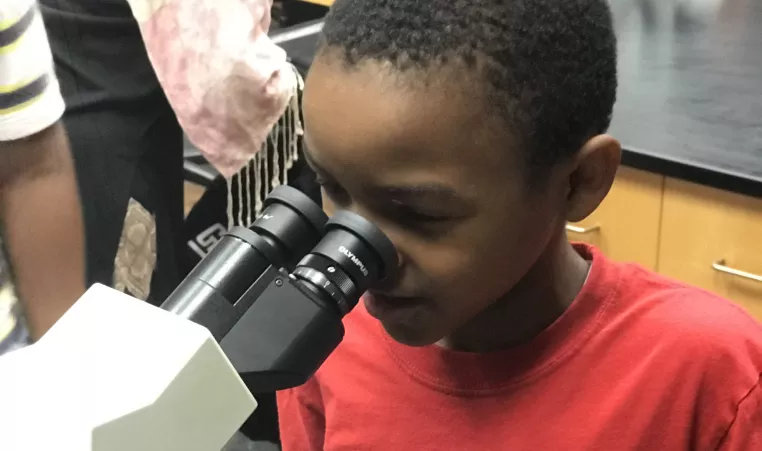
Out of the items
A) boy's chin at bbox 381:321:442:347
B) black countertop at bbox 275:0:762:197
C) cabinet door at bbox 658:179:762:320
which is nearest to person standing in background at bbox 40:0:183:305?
black countertop at bbox 275:0:762:197

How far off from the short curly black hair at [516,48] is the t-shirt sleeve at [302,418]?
377mm

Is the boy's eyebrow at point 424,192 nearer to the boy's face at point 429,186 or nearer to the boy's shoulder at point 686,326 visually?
the boy's face at point 429,186

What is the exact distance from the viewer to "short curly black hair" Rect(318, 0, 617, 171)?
566 mm

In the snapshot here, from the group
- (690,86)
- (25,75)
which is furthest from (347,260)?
Result: (690,86)

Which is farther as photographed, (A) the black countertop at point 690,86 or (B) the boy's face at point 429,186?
(A) the black countertop at point 690,86

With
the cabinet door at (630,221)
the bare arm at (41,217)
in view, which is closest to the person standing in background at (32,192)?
the bare arm at (41,217)

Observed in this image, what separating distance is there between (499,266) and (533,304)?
0.11m

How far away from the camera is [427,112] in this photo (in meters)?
0.57

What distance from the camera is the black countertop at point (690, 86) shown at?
4.04 feet

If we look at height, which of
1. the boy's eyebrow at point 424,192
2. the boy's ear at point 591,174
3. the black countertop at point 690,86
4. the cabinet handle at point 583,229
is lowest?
the cabinet handle at point 583,229

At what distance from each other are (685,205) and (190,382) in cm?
101

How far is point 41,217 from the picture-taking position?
1050 millimetres

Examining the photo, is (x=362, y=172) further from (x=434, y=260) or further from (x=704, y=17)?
(x=704, y=17)

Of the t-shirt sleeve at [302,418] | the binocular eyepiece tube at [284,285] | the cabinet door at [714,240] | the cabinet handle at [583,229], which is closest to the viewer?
the binocular eyepiece tube at [284,285]
